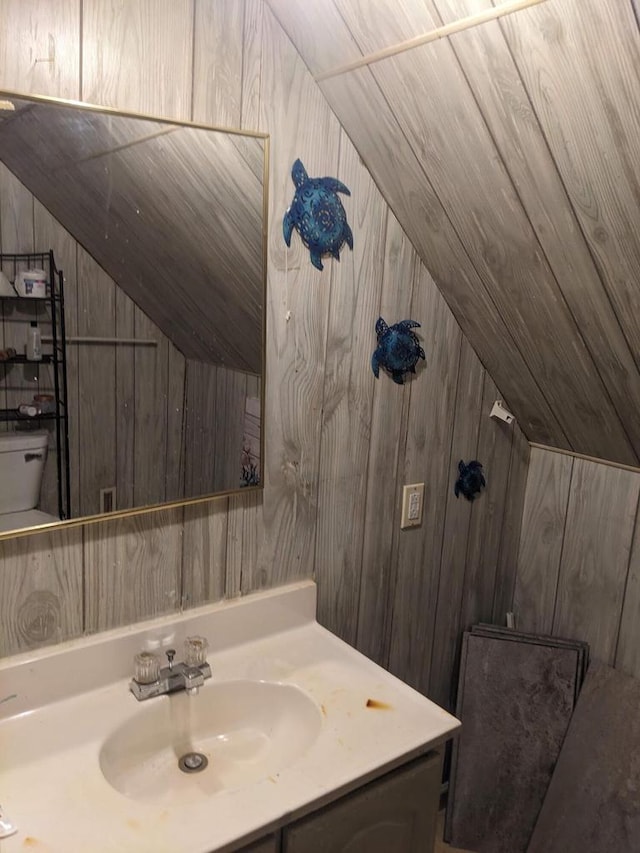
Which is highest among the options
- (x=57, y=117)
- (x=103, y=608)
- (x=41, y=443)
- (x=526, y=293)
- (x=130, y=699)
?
(x=57, y=117)

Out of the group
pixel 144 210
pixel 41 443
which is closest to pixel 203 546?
pixel 41 443

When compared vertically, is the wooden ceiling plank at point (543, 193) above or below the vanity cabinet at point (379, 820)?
above

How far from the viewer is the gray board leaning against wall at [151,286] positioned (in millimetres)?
1245

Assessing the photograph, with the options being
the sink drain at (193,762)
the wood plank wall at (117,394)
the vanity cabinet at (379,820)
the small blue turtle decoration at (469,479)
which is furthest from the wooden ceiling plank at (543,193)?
the sink drain at (193,762)

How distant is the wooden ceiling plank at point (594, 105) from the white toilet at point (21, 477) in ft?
3.48

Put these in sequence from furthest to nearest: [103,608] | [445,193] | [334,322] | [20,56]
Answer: [334,322] < [445,193] < [103,608] < [20,56]

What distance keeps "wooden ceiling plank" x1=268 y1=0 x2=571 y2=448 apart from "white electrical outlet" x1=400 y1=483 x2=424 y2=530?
0.39 metres

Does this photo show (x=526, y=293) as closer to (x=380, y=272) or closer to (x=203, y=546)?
(x=380, y=272)

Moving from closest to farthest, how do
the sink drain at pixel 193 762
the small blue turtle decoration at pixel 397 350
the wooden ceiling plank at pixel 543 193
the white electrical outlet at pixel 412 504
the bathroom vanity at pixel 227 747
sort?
the bathroom vanity at pixel 227 747, the wooden ceiling plank at pixel 543 193, the sink drain at pixel 193 762, the small blue turtle decoration at pixel 397 350, the white electrical outlet at pixel 412 504

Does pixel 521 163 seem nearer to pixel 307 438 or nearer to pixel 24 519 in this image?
pixel 307 438

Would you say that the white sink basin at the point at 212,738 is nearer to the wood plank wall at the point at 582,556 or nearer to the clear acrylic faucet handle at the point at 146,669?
the clear acrylic faucet handle at the point at 146,669

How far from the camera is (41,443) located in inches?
50.8

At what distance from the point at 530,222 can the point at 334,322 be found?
47cm

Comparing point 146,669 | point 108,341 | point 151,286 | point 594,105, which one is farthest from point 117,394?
point 594,105
